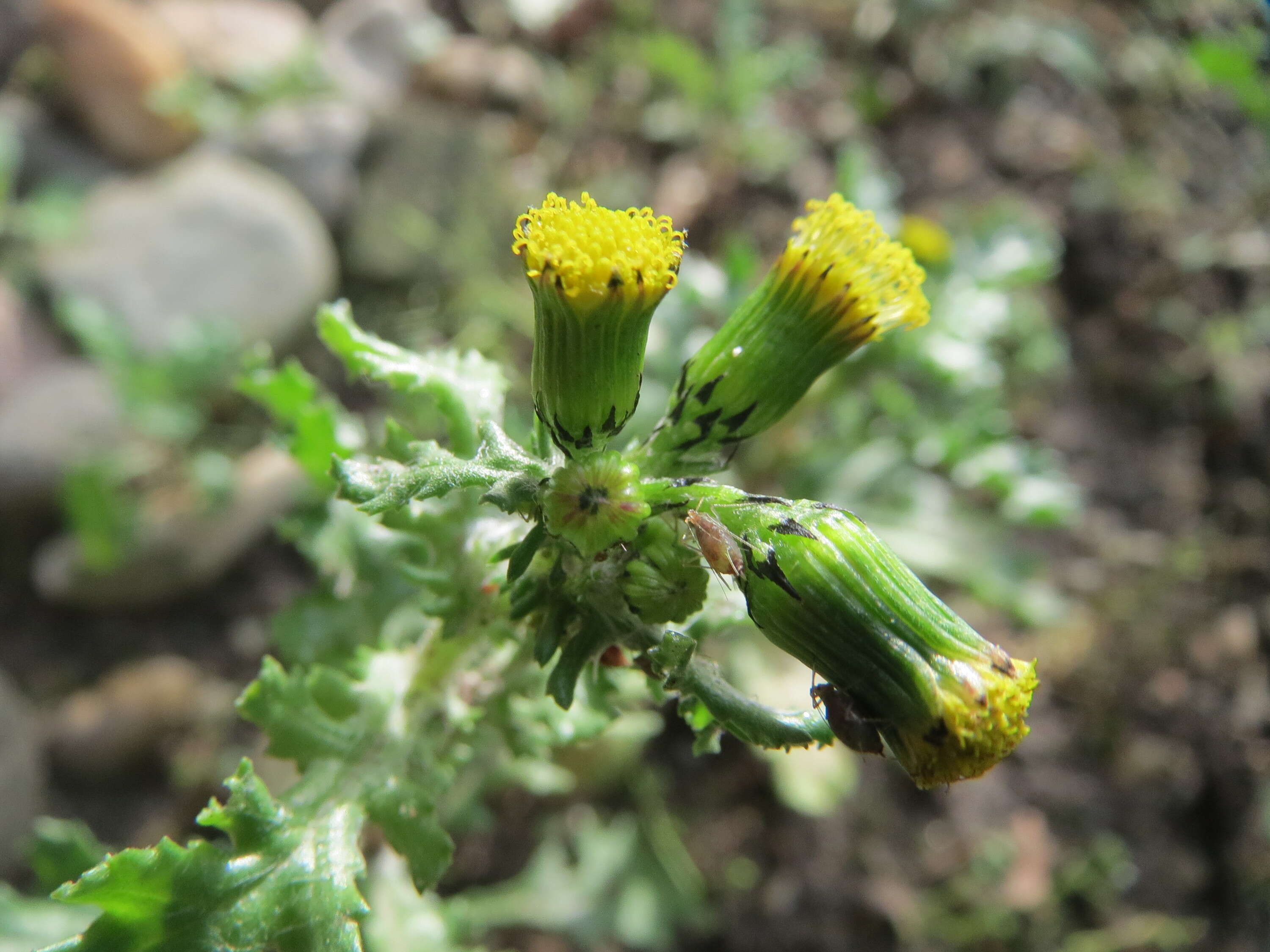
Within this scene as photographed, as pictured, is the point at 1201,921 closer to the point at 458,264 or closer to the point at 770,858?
the point at 770,858

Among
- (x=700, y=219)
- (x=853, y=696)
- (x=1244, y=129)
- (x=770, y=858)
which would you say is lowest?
(x=770, y=858)

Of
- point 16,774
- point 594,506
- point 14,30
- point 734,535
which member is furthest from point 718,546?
point 14,30

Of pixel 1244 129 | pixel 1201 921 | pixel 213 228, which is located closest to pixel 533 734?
pixel 1201 921

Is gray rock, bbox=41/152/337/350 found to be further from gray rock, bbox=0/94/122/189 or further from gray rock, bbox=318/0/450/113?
gray rock, bbox=318/0/450/113

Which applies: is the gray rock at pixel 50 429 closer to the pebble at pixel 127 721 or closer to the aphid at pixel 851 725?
the pebble at pixel 127 721

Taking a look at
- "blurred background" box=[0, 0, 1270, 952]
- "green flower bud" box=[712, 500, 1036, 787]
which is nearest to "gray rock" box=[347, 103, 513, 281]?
"blurred background" box=[0, 0, 1270, 952]

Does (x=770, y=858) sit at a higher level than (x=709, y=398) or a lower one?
lower

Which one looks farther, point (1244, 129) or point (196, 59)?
point (1244, 129)
